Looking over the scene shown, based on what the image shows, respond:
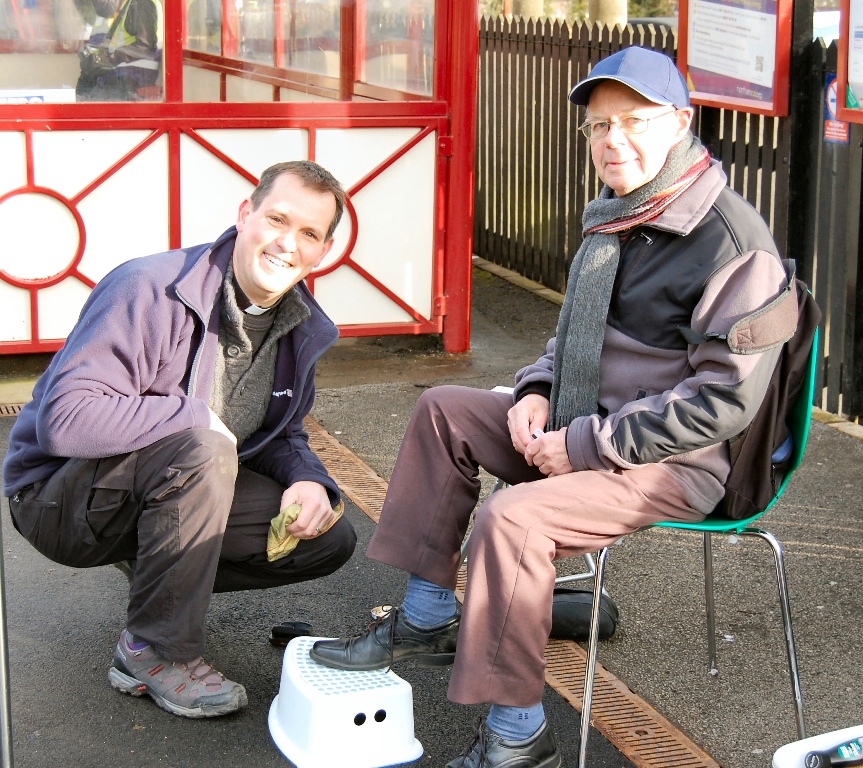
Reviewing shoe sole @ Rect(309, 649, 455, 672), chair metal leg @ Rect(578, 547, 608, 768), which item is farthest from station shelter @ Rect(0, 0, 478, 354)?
chair metal leg @ Rect(578, 547, 608, 768)

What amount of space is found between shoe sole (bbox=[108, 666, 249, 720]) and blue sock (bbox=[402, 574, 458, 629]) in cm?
48

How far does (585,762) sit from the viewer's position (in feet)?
9.59

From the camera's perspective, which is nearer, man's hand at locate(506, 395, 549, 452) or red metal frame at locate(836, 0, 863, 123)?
man's hand at locate(506, 395, 549, 452)

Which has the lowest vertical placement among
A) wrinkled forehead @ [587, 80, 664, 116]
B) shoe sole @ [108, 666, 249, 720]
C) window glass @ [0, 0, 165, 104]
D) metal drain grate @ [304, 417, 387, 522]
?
shoe sole @ [108, 666, 249, 720]

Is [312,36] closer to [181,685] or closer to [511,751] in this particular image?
[181,685]

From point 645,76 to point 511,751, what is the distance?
5.13ft

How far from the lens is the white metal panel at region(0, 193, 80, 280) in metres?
5.83

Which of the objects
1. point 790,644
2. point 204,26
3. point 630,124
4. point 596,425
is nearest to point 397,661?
point 596,425

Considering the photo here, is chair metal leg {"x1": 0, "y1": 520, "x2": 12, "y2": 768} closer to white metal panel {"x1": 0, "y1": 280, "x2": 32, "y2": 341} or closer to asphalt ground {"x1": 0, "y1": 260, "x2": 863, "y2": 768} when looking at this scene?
asphalt ground {"x1": 0, "y1": 260, "x2": 863, "y2": 768}

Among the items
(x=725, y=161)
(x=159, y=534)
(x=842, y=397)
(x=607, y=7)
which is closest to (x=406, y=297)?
(x=725, y=161)

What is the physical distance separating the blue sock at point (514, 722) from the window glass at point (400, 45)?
13.7 ft

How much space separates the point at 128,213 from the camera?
19.7ft

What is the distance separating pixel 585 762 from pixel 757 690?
2.22ft

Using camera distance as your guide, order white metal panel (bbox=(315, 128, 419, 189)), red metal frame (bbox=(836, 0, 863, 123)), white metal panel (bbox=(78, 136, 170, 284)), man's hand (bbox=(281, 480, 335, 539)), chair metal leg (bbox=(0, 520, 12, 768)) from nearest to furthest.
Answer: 1. chair metal leg (bbox=(0, 520, 12, 768))
2. man's hand (bbox=(281, 480, 335, 539))
3. red metal frame (bbox=(836, 0, 863, 123))
4. white metal panel (bbox=(78, 136, 170, 284))
5. white metal panel (bbox=(315, 128, 419, 189))
